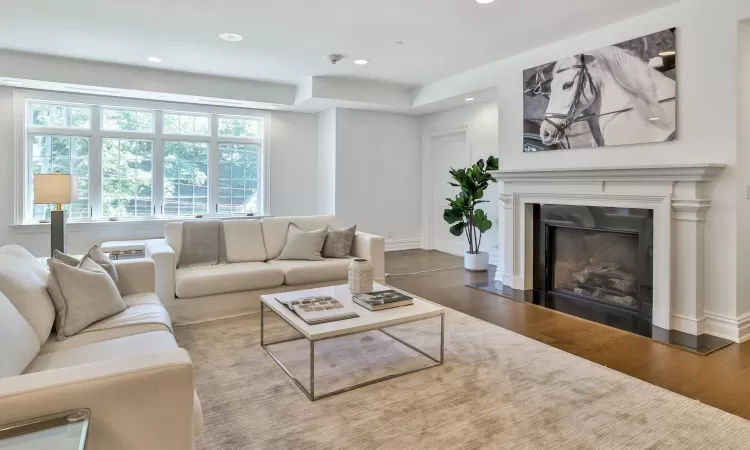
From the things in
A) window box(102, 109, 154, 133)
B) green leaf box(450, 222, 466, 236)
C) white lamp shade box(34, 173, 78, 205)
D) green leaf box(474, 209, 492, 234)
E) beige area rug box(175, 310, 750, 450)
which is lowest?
beige area rug box(175, 310, 750, 450)

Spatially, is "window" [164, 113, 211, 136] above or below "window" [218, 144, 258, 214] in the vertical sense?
above

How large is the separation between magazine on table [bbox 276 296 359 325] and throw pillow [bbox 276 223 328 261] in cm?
132

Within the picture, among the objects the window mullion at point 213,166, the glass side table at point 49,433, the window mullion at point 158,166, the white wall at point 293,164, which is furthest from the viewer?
the white wall at point 293,164

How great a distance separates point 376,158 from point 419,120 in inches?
43.7

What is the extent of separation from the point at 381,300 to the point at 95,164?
16.3 ft

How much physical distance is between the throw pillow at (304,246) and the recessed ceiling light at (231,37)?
201cm

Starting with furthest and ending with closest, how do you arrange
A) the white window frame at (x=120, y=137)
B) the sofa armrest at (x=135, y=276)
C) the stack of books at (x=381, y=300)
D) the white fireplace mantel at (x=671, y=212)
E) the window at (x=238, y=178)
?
the window at (x=238, y=178), the white window frame at (x=120, y=137), the white fireplace mantel at (x=671, y=212), the sofa armrest at (x=135, y=276), the stack of books at (x=381, y=300)

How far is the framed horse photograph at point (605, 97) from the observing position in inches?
136

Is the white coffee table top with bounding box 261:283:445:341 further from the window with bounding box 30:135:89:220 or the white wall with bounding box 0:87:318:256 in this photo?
the window with bounding box 30:135:89:220

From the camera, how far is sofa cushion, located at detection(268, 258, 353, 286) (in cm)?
396

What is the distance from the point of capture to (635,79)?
11.9ft

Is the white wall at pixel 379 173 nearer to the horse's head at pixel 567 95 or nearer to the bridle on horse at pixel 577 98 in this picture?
the horse's head at pixel 567 95

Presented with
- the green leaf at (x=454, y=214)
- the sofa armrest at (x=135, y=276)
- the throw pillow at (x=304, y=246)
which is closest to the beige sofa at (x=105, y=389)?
the sofa armrest at (x=135, y=276)

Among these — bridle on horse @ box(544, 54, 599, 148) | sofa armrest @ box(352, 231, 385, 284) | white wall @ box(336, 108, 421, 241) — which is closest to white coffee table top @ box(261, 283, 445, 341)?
sofa armrest @ box(352, 231, 385, 284)
